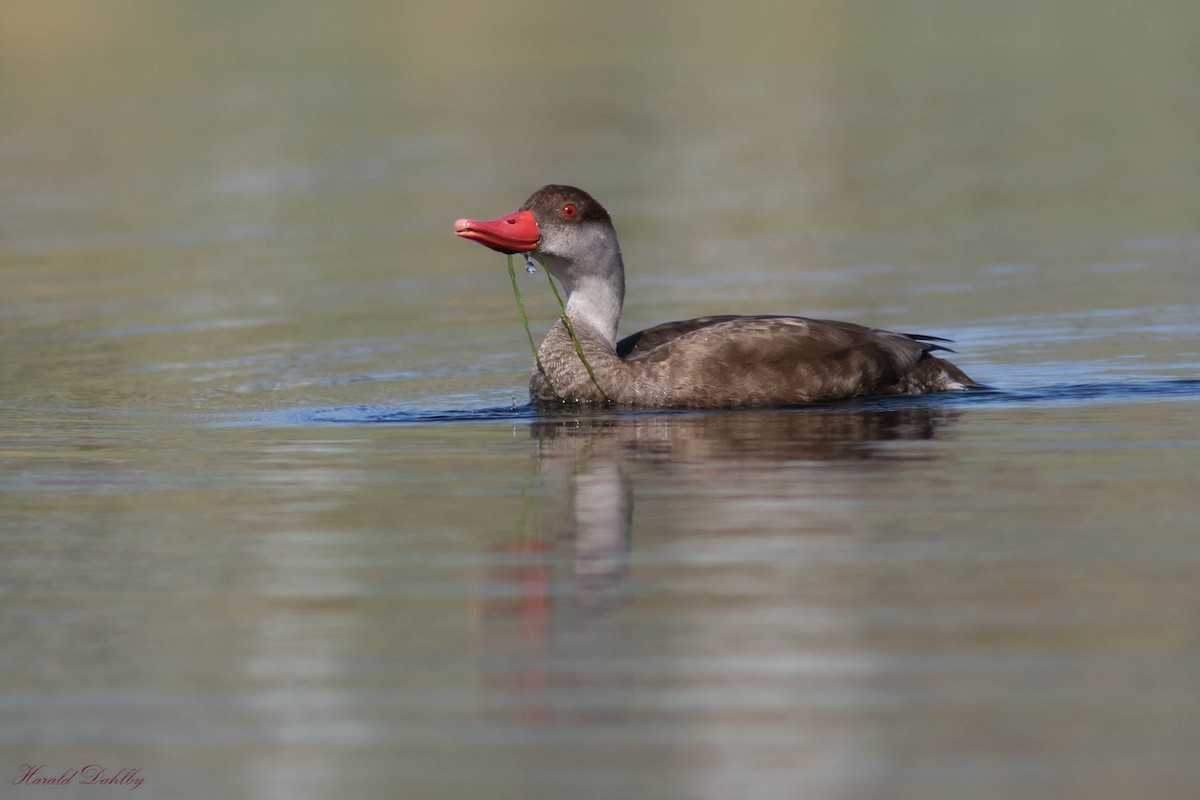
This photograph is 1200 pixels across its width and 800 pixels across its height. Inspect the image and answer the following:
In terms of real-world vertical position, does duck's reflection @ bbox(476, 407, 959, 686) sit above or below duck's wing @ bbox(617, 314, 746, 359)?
below

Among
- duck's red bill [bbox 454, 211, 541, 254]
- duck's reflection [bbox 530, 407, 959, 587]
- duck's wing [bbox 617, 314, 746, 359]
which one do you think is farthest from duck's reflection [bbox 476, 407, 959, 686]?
duck's red bill [bbox 454, 211, 541, 254]

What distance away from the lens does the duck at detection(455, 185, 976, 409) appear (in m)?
12.0

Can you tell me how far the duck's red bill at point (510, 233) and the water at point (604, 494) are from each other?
0.99m

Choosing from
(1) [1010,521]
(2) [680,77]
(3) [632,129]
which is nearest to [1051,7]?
(2) [680,77]

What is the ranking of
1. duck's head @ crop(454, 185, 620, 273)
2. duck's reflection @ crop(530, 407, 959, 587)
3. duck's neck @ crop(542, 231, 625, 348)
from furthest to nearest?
duck's neck @ crop(542, 231, 625, 348)
duck's head @ crop(454, 185, 620, 273)
duck's reflection @ crop(530, 407, 959, 587)

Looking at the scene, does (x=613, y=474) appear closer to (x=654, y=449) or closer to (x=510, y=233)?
(x=654, y=449)

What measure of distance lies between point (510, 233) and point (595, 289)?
0.87m

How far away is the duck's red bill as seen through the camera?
1189 cm

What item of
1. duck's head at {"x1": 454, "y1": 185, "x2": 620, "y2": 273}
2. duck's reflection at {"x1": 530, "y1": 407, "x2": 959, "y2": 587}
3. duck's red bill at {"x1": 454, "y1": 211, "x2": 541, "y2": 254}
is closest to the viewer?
duck's reflection at {"x1": 530, "y1": 407, "x2": 959, "y2": 587}

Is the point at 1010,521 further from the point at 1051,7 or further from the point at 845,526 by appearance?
the point at 1051,7

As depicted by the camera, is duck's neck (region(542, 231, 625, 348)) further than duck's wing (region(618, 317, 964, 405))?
Yes

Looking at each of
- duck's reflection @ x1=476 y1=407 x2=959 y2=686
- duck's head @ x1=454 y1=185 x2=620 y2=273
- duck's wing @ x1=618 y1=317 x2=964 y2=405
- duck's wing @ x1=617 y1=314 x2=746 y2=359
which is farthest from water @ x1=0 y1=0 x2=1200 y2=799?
duck's head @ x1=454 y1=185 x2=620 y2=273

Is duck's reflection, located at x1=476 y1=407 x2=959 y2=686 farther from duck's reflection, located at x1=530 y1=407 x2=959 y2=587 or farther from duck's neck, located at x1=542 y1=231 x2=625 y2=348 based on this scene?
duck's neck, located at x1=542 y1=231 x2=625 y2=348

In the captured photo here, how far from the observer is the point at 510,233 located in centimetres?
1212
